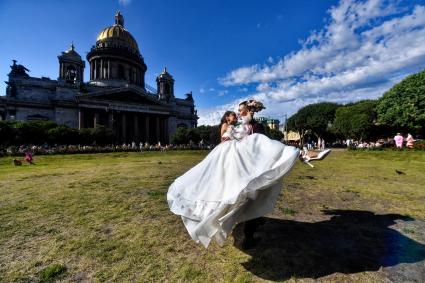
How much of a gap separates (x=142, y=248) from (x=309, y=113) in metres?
77.5

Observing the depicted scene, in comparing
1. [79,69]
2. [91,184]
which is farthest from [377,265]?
[79,69]

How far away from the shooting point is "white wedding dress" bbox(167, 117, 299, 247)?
3508 millimetres

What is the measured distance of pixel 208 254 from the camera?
13.6ft

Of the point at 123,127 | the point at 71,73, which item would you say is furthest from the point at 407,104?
the point at 71,73

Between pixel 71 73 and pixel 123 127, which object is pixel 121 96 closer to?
pixel 123 127

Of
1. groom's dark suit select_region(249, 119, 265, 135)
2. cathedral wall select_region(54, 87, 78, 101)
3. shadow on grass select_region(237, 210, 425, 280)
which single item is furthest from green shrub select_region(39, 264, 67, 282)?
cathedral wall select_region(54, 87, 78, 101)

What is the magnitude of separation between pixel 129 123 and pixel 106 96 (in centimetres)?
830

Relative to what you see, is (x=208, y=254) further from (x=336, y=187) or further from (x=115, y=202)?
(x=336, y=187)

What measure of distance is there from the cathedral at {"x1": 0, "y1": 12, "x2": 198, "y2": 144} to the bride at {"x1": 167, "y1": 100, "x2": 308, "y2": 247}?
55116 mm

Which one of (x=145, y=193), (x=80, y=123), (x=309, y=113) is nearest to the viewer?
(x=145, y=193)

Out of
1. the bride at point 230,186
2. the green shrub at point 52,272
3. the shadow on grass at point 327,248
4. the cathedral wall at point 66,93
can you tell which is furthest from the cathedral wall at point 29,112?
the shadow on grass at point 327,248

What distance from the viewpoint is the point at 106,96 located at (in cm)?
5741

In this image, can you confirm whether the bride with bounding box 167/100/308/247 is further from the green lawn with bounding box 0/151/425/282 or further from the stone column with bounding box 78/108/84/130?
the stone column with bounding box 78/108/84/130

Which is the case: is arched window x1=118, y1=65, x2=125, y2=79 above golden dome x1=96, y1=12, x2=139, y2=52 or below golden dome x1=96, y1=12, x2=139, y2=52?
below
